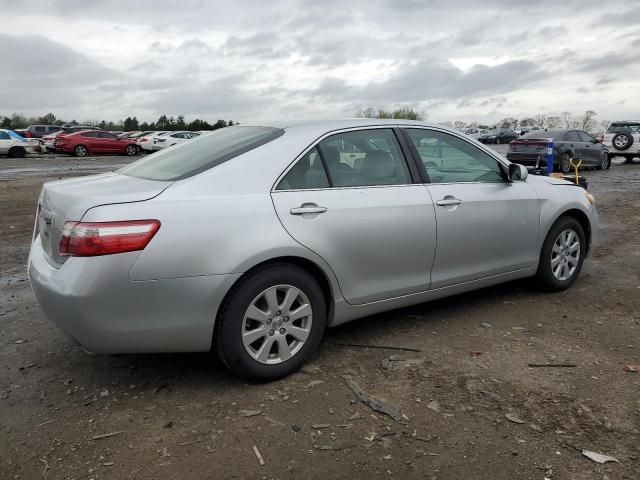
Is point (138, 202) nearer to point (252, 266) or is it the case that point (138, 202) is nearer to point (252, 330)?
point (252, 266)

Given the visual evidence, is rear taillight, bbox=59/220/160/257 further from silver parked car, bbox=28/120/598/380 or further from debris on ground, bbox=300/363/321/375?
debris on ground, bbox=300/363/321/375

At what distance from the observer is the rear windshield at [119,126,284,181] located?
3.57m

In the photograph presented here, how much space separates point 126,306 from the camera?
3047mm

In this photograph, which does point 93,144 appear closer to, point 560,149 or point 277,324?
point 560,149

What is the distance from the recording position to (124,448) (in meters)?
2.86

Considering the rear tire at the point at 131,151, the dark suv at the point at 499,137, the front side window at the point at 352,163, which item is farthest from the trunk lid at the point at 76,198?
the dark suv at the point at 499,137

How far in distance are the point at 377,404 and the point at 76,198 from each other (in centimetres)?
198

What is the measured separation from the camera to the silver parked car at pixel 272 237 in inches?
121

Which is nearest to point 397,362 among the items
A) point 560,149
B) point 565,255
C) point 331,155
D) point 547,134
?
point 331,155

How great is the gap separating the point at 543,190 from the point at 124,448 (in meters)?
3.76

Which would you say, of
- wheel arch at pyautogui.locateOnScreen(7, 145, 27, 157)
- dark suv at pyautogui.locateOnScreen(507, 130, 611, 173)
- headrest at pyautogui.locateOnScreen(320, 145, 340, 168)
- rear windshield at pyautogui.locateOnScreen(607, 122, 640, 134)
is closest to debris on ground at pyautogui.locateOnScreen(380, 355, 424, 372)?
headrest at pyautogui.locateOnScreen(320, 145, 340, 168)

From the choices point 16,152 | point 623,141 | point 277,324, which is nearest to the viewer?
point 277,324

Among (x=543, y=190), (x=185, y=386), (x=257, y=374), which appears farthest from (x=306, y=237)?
(x=543, y=190)

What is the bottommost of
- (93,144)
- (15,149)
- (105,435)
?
(105,435)
